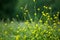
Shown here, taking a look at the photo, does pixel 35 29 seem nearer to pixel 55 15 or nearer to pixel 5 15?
pixel 55 15

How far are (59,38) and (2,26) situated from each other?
1.94 meters

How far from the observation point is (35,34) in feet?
16.4

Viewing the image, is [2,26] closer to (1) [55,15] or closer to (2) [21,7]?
(2) [21,7]

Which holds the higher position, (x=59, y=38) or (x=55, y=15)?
(x=55, y=15)

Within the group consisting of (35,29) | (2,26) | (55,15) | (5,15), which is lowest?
(35,29)

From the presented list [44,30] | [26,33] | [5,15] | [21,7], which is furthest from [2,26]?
[5,15]

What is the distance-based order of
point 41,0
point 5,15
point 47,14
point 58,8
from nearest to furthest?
point 41,0, point 47,14, point 58,8, point 5,15

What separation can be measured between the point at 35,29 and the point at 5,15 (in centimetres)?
364

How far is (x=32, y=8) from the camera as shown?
484 cm

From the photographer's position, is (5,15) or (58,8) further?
Result: (5,15)

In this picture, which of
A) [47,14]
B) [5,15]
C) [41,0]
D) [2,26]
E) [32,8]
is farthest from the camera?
[5,15]

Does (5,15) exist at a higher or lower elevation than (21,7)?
higher

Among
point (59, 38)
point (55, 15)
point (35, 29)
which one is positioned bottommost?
point (59, 38)

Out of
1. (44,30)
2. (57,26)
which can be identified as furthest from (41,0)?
(57,26)
